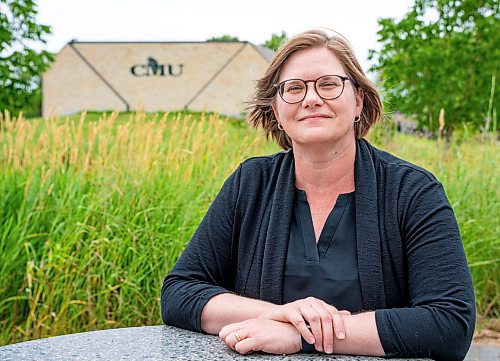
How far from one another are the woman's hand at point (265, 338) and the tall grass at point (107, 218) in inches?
81.2

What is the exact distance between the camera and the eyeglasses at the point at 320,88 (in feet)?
6.66

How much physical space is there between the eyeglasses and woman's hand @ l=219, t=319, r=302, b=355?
0.63 metres

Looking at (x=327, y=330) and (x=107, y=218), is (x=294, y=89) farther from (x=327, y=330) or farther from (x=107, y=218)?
(x=107, y=218)

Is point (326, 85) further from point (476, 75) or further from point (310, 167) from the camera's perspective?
point (476, 75)

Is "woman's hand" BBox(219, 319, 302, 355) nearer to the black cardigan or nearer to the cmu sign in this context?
the black cardigan

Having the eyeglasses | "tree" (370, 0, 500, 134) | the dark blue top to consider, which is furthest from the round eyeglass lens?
"tree" (370, 0, 500, 134)

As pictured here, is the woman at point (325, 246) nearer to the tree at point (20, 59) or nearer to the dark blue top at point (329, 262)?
the dark blue top at point (329, 262)

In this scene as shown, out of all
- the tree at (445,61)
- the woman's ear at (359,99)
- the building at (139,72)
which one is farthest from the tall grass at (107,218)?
the building at (139,72)

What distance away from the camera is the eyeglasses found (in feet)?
6.66

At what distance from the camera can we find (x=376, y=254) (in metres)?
1.95

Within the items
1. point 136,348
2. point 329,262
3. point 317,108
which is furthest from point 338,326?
point 317,108

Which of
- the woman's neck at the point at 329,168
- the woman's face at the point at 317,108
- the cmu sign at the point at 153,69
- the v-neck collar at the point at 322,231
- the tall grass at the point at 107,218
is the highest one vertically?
the cmu sign at the point at 153,69

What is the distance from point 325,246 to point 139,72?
67.4 feet

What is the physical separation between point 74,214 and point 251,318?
8.17ft
